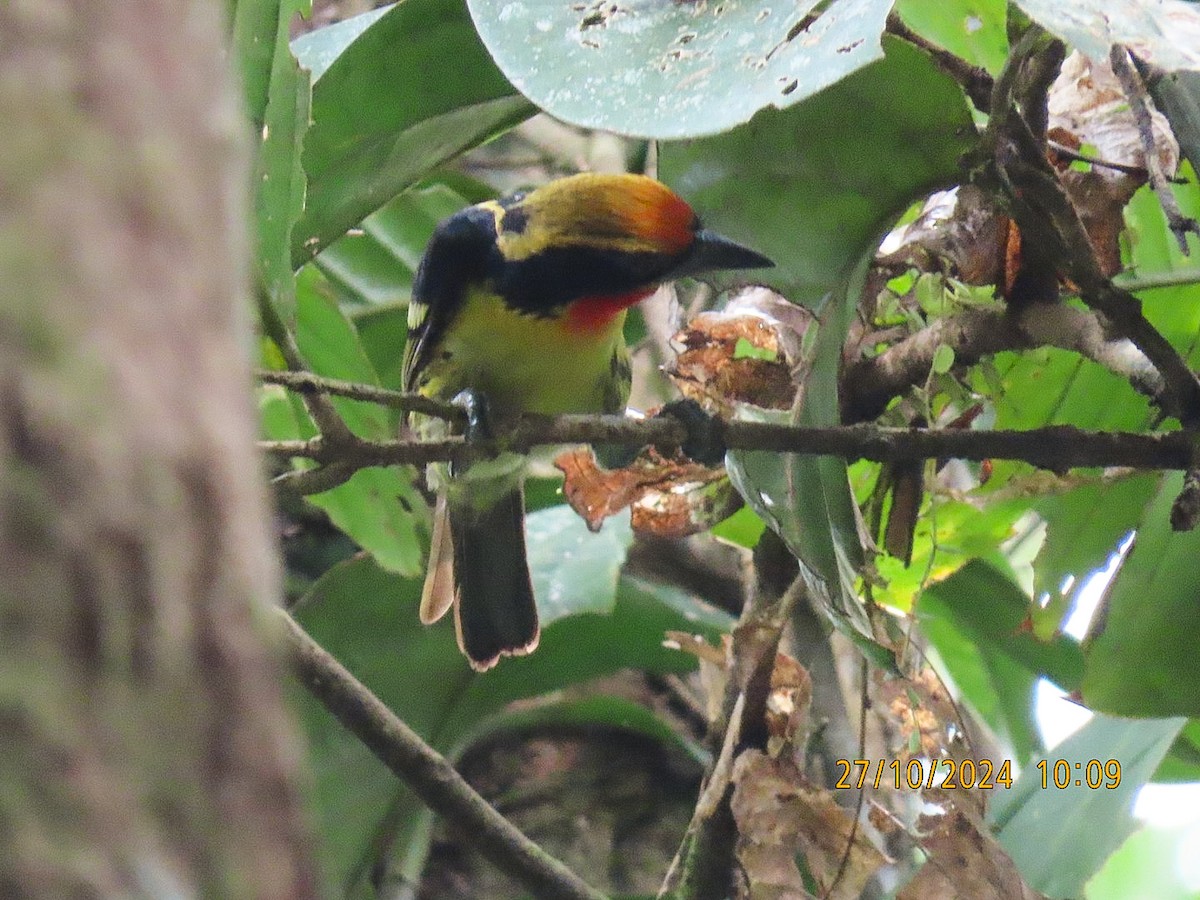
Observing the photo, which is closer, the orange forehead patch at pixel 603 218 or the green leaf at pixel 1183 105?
the green leaf at pixel 1183 105

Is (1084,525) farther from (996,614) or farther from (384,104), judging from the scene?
(384,104)

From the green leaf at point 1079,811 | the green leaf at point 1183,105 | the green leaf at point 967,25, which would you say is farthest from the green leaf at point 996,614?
the green leaf at point 1183,105

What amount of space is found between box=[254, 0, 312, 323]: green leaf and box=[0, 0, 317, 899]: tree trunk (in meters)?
0.97

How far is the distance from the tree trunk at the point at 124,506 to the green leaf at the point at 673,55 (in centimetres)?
72

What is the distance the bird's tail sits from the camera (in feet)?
6.63

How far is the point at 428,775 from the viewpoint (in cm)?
170

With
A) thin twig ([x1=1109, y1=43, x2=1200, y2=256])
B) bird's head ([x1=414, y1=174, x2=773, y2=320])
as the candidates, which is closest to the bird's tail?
bird's head ([x1=414, y1=174, x2=773, y2=320])

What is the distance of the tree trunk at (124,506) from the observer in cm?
34

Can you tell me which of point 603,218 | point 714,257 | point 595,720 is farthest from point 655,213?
point 595,720

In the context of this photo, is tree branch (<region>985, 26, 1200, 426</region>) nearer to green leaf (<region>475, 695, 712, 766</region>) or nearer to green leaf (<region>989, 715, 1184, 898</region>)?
green leaf (<region>989, 715, 1184, 898</region>)

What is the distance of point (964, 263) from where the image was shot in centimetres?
136

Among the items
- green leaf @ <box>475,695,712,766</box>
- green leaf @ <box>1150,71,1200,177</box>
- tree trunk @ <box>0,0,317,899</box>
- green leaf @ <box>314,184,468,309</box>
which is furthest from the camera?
green leaf @ <box>314,184,468,309</box>

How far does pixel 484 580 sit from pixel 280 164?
0.96 metres

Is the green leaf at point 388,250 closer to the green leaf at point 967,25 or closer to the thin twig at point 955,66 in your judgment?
the green leaf at point 967,25
